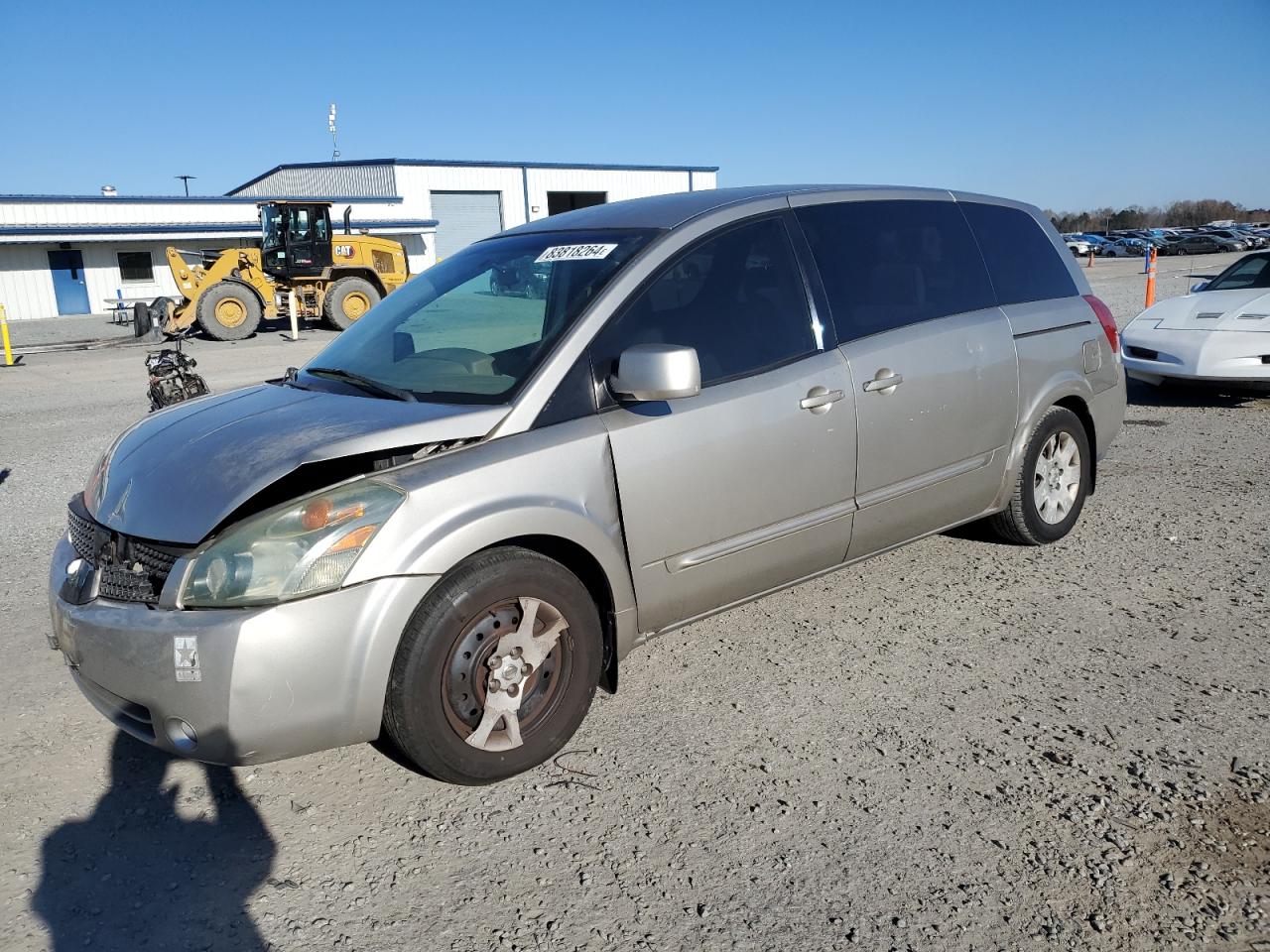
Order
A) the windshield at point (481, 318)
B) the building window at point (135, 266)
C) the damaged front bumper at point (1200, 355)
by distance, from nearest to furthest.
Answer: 1. the windshield at point (481, 318)
2. the damaged front bumper at point (1200, 355)
3. the building window at point (135, 266)

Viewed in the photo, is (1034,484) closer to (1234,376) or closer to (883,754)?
(883,754)

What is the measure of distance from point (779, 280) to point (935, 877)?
7.26ft

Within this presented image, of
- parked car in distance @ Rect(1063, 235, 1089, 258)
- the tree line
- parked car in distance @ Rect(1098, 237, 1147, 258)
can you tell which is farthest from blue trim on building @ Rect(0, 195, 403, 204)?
the tree line

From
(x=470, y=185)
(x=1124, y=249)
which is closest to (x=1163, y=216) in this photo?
(x=1124, y=249)

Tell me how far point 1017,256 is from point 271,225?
19410mm

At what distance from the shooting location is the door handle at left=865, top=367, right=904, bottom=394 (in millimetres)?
3889

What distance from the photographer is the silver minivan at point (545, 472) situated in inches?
107

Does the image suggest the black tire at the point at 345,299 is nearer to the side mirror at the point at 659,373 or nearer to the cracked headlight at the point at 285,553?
the side mirror at the point at 659,373

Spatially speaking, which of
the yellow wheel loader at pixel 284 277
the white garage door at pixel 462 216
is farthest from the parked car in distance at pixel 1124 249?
the yellow wheel loader at pixel 284 277

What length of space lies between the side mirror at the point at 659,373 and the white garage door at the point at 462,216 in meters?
41.4

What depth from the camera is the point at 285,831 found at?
113 inches

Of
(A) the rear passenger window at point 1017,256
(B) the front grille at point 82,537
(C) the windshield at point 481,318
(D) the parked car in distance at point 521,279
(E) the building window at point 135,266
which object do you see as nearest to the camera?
(B) the front grille at point 82,537

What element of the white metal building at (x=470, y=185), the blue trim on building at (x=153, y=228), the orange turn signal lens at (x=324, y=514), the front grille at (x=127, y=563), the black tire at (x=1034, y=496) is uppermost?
the white metal building at (x=470, y=185)

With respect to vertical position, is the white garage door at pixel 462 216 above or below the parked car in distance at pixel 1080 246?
above
